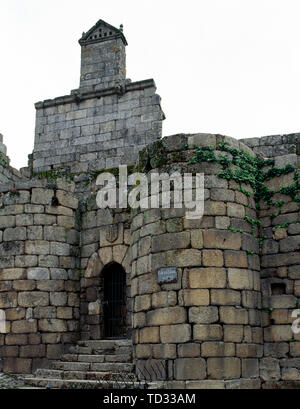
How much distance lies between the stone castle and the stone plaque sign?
0.08 feet

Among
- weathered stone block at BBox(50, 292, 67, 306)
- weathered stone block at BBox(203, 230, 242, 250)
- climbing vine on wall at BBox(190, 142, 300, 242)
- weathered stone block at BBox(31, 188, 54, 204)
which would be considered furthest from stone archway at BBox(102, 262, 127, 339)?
climbing vine on wall at BBox(190, 142, 300, 242)

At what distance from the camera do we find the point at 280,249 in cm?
923

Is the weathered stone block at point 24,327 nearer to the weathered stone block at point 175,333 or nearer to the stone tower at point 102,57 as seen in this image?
the weathered stone block at point 175,333

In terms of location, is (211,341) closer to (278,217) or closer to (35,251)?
(278,217)

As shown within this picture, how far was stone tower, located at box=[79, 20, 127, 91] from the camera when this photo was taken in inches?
665

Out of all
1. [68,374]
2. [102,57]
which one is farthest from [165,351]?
[102,57]

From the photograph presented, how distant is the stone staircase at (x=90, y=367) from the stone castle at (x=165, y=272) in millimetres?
26

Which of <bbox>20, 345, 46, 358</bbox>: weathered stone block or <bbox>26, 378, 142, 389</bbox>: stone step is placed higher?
<bbox>20, 345, 46, 358</bbox>: weathered stone block

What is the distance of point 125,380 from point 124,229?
3262mm

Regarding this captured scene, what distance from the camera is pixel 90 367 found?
9.81m

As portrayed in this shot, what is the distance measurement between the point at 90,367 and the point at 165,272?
8.18 feet

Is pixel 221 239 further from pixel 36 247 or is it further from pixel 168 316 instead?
pixel 36 247

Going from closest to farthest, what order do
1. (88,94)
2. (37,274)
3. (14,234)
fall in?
(37,274) → (14,234) → (88,94)

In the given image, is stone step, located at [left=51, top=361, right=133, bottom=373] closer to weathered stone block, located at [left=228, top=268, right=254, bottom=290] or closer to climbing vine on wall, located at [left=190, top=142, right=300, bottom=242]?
weathered stone block, located at [left=228, top=268, right=254, bottom=290]
